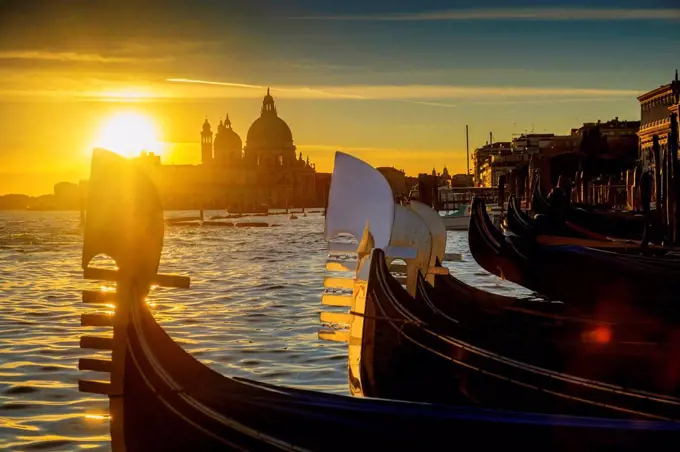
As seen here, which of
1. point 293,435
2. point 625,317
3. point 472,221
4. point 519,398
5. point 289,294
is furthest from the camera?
point 289,294

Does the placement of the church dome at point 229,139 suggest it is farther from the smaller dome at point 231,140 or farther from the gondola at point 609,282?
the gondola at point 609,282

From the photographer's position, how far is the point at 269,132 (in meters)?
115

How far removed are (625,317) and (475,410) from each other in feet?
11.2

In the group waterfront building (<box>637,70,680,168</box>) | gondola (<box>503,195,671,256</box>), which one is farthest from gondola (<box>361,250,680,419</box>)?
waterfront building (<box>637,70,680,168</box>)

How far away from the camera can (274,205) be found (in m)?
117

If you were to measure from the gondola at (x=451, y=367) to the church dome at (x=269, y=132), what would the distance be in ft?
359

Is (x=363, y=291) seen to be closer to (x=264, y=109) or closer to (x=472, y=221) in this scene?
(x=472, y=221)

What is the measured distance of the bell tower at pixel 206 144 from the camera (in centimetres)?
12319

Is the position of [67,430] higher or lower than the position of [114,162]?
lower

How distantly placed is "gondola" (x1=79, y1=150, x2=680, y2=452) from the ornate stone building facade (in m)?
108

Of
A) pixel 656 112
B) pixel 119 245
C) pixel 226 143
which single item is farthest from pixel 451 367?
pixel 226 143

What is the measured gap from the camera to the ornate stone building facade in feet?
374

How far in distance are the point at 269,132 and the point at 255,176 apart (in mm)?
5397

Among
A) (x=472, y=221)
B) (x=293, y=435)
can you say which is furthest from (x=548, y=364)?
(x=472, y=221)
